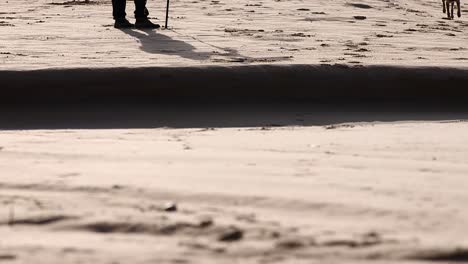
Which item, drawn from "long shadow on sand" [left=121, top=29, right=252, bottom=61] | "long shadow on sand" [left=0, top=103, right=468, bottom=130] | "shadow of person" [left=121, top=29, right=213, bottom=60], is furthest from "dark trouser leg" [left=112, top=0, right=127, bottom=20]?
"long shadow on sand" [left=0, top=103, right=468, bottom=130]

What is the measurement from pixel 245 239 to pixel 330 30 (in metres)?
5.84

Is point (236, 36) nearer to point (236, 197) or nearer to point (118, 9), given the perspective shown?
point (118, 9)

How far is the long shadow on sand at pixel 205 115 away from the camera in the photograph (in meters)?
4.66

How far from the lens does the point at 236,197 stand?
2.66 m

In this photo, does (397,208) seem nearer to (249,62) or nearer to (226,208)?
(226,208)

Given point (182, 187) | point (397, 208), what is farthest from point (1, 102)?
point (397, 208)

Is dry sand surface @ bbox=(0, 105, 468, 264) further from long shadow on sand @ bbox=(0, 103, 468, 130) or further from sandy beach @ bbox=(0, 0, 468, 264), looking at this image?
long shadow on sand @ bbox=(0, 103, 468, 130)

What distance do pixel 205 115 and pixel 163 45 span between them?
188cm

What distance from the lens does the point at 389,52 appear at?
6.38 meters

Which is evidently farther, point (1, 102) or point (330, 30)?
point (330, 30)

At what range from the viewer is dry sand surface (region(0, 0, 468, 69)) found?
579 cm

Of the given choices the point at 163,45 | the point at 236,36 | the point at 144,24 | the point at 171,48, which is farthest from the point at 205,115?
the point at 144,24

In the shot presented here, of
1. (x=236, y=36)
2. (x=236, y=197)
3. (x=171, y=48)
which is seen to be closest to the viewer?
(x=236, y=197)

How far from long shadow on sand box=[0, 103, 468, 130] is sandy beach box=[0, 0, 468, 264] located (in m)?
0.01
